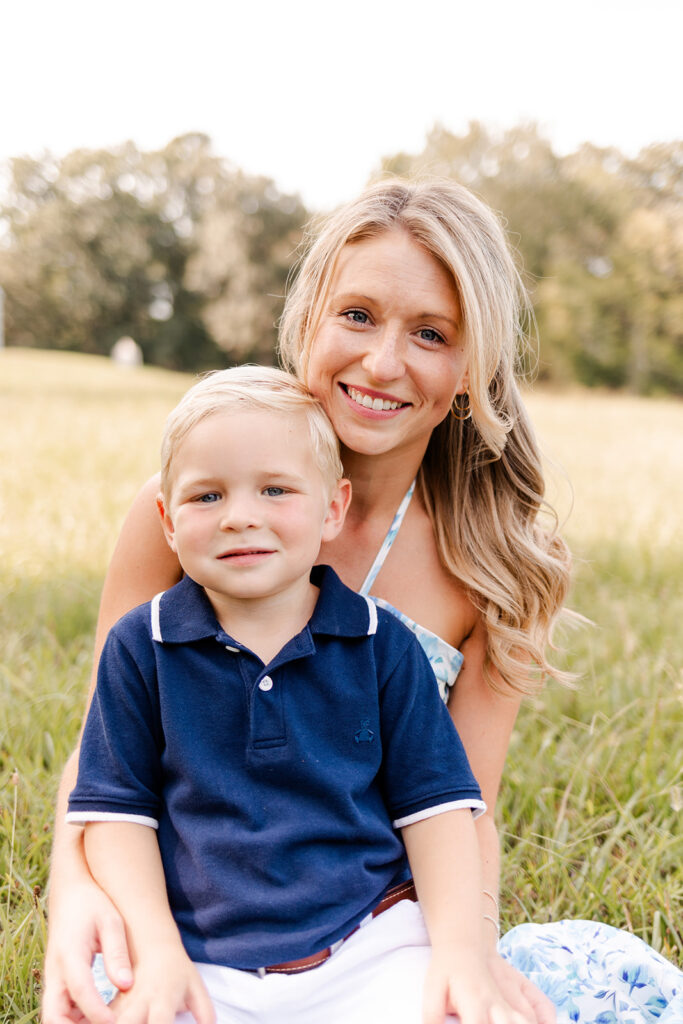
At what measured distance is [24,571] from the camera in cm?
393

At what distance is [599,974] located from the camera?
1.68 m

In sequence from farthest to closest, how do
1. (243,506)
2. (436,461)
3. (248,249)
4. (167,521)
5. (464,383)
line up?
(248,249) → (436,461) → (464,383) → (167,521) → (243,506)

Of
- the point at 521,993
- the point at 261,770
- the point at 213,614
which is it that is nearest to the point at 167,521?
the point at 213,614

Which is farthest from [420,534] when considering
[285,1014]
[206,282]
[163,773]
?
[206,282]

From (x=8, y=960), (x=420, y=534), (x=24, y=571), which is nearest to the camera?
(x=8, y=960)

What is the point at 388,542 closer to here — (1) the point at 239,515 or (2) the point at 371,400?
(2) the point at 371,400

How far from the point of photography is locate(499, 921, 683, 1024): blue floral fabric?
1616mm

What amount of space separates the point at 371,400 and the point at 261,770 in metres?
0.74

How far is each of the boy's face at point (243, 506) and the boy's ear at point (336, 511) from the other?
0.10 meters

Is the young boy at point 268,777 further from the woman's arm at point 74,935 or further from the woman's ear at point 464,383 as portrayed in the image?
the woman's ear at point 464,383

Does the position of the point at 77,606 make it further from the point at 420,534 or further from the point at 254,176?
the point at 254,176

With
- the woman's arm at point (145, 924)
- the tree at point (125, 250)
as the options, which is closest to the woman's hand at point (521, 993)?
the woman's arm at point (145, 924)

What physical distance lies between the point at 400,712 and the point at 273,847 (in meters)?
0.28

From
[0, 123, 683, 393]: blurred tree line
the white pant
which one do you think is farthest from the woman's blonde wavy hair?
[0, 123, 683, 393]: blurred tree line
